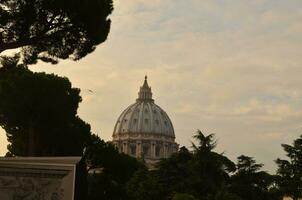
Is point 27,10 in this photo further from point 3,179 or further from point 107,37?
point 3,179

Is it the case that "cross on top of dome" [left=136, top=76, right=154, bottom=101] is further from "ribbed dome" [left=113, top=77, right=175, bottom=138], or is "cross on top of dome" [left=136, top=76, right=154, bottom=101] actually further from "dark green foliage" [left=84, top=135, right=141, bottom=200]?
"dark green foliage" [left=84, top=135, right=141, bottom=200]

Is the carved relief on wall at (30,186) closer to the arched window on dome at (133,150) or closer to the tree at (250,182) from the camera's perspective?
the tree at (250,182)

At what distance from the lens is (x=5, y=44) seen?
45.2 feet

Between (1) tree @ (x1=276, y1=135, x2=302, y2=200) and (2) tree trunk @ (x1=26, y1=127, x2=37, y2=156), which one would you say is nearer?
(2) tree trunk @ (x1=26, y1=127, x2=37, y2=156)

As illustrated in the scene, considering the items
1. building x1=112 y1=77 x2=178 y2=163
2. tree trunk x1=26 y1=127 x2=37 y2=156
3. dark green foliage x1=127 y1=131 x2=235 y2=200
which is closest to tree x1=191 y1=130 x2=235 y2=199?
dark green foliage x1=127 y1=131 x2=235 y2=200

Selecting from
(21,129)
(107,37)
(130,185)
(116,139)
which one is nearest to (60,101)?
(21,129)

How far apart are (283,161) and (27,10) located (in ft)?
75.2

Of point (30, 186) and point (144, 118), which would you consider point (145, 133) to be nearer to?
point (144, 118)

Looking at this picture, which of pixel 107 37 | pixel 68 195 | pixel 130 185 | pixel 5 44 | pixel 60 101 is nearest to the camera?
pixel 68 195

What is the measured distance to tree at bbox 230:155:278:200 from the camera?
36.5m

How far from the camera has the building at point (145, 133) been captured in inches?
4970

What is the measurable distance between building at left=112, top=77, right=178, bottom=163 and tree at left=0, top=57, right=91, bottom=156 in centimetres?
9331

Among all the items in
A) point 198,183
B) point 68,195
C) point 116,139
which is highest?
point 116,139

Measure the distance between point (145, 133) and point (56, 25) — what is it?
112368 mm
